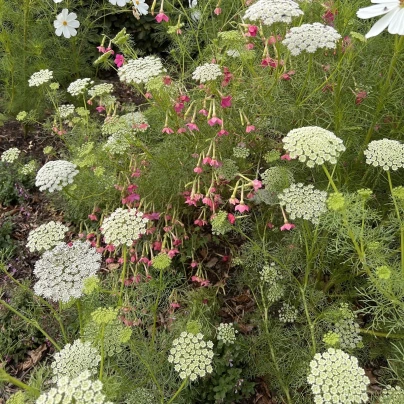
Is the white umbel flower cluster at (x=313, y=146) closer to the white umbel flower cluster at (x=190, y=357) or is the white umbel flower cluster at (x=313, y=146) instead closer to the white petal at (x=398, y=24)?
the white petal at (x=398, y=24)

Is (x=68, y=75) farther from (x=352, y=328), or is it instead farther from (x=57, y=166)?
(x=352, y=328)

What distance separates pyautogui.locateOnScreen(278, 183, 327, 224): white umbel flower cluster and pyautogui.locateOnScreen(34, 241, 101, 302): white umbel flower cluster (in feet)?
3.29

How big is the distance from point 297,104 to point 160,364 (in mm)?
1746

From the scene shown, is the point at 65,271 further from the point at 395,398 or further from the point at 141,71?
the point at 395,398

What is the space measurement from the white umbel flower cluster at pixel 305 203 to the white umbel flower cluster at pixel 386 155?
0.29 meters

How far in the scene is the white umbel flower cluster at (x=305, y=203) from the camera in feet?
6.77

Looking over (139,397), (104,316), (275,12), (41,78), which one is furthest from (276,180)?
(41,78)

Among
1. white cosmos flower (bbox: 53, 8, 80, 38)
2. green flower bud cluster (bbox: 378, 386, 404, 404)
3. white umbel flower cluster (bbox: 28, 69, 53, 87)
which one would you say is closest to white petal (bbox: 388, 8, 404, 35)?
green flower bud cluster (bbox: 378, 386, 404, 404)

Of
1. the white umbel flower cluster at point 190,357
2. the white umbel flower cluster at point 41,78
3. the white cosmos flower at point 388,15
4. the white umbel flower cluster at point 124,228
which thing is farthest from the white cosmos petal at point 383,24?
the white umbel flower cluster at point 41,78

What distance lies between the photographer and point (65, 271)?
204 centimetres

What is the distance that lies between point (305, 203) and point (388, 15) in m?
0.98

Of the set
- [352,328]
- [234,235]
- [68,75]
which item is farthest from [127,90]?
[352,328]

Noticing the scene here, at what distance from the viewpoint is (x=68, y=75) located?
4852 millimetres

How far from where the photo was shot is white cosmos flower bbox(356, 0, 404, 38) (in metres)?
1.90
